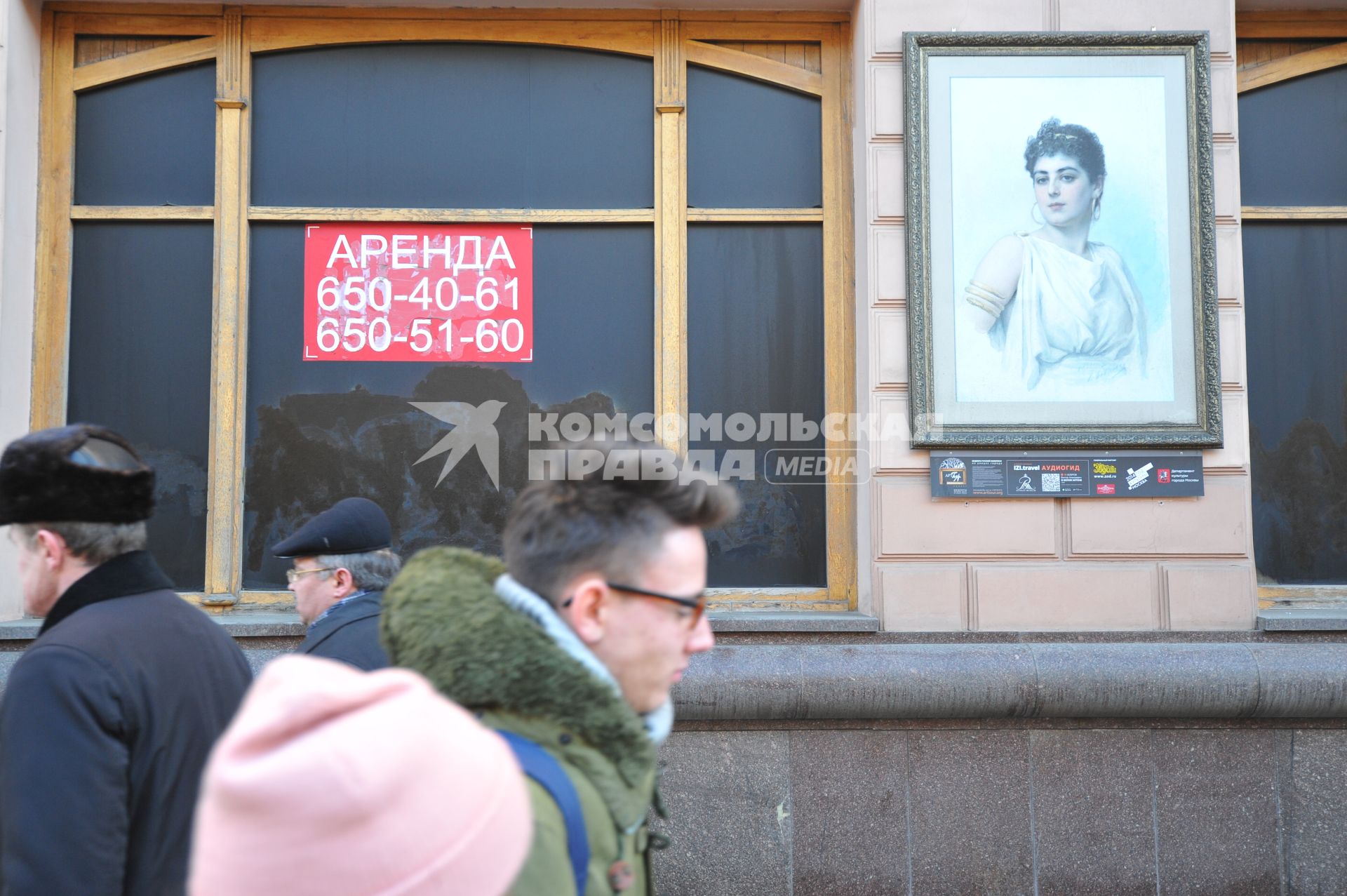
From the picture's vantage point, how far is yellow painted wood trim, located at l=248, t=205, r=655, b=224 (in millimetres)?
5641

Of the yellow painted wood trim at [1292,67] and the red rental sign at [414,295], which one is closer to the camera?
the red rental sign at [414,295]

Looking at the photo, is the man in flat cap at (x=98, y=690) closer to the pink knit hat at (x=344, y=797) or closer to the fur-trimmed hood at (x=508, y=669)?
the fur-trimmed hood at (x=508, y=669)

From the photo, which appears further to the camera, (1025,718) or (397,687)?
(1025,718)

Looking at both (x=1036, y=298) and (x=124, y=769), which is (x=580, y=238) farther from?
(x=124, y=769)

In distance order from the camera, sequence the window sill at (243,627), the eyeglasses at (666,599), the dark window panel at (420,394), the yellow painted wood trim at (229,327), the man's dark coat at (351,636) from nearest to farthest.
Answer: the eyeglasses at (666,599)
the man's dark coat at (351,636)
the window sill at (243,627)
the yellow painted wood trim at (229,327)
the dark window panel at (420,394)

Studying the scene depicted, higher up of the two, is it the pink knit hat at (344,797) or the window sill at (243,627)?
the pink knit hat at (344,797)

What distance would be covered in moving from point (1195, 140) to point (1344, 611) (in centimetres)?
252

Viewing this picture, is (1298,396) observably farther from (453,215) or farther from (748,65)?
(453,215)

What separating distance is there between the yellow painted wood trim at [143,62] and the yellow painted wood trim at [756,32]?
257 centimetres

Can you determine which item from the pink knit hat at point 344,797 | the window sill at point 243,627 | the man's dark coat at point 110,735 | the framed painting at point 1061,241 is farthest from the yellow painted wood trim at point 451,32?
the pink knit hat at point 344,797

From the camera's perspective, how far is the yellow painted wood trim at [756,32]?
5.77 m

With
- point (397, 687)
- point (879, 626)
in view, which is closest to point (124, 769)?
point (397, 687)

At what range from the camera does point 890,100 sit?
17.7 feet

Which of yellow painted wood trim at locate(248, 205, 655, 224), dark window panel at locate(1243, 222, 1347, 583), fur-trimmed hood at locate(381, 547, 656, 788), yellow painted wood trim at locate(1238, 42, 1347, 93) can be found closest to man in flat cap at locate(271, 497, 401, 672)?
fur-trimmed hood at locate(381, 547, 656, 788)
